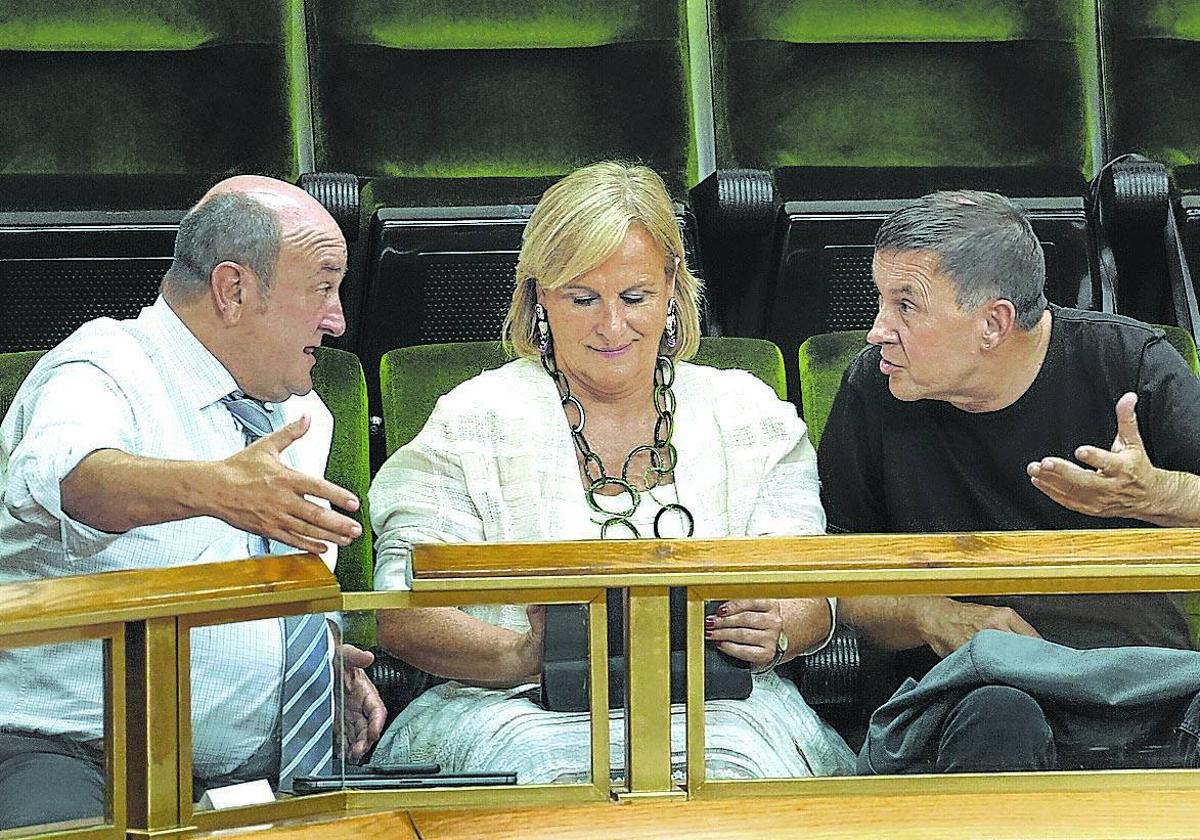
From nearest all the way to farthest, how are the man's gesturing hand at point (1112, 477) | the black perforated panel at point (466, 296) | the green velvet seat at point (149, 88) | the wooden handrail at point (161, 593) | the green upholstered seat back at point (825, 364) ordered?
the wooden handrail at point (161, 593) → the man's gesturing hand at point (1112, 477) → the green upholstered seat back at point (825, 364) → the black perforated panel at point (466, 296) → the green velvet seat at point (149, 88)

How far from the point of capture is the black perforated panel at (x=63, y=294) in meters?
1.12

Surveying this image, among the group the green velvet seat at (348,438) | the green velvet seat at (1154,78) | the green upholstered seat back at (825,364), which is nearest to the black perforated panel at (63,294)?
the green velvet seat at (348,438)

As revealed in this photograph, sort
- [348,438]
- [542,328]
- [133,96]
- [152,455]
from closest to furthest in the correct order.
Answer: [152,455]
[542,328]
[348,438]
[133,96]

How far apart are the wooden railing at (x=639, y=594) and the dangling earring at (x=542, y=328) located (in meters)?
0.25

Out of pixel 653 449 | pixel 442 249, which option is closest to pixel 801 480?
pixel 653 449

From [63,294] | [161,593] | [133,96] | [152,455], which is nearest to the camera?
[161,593]

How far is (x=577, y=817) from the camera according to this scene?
0.66 metres

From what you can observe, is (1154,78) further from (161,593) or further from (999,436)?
(161,593)

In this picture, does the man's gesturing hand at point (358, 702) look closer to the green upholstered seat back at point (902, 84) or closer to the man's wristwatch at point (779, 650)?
the man's wristwatch at point (779, 650)

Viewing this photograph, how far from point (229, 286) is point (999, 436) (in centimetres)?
43

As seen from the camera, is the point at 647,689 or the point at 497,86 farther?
the point at 497,86

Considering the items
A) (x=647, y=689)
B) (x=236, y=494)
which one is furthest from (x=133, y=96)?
(x=647, y=689)

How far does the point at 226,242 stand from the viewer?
2.83ft

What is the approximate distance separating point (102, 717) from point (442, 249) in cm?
59
